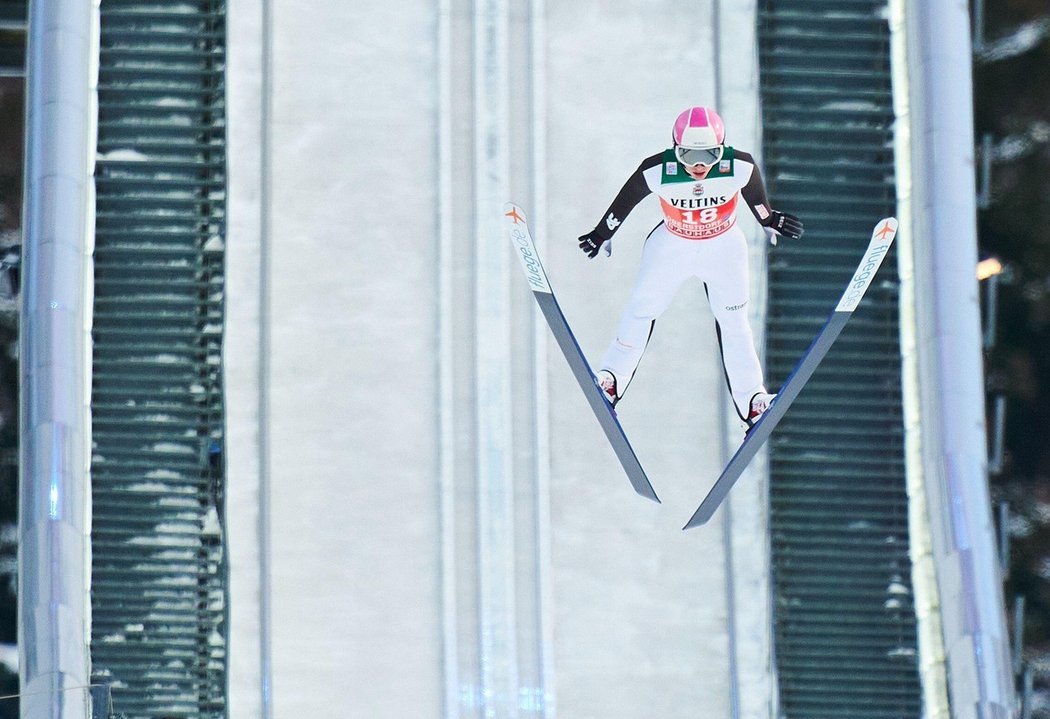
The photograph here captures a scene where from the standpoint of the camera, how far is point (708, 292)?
13.0m

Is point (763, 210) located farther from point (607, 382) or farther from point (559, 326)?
point (607, 382)

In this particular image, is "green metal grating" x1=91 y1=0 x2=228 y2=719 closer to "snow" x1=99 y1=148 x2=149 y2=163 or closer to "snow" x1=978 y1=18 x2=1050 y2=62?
"snow" x1=99 y1=148 x2=149 y2=163

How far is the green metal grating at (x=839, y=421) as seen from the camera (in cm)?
1605

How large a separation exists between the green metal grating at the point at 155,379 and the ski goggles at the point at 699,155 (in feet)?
18.5

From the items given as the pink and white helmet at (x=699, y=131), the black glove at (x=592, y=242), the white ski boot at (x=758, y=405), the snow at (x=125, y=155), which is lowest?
the white ski boot at (x=758, y=405)

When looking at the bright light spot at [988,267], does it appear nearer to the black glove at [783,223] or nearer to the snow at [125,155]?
the black glove at [783,223]

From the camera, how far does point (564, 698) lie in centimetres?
1659

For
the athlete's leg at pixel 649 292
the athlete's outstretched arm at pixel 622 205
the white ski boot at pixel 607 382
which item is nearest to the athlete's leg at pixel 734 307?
the athlete's leg at pixel 649 292

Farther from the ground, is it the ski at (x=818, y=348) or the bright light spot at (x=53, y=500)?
the ski at (x=818, y=348)

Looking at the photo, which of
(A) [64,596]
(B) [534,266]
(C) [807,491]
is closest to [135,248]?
(A) [64,596]

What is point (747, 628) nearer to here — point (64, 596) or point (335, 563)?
point (335, 563)

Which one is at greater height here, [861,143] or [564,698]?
[861,143]

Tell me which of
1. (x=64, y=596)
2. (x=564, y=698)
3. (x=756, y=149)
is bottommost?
(x=564, y=698)

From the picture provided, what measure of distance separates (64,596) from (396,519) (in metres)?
3.08
